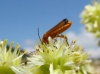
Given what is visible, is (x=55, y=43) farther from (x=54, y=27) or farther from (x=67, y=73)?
(x=67, y=73)

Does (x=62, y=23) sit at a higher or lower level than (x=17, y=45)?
higher

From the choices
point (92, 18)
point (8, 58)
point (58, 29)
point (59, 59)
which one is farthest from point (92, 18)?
point (8, 58)

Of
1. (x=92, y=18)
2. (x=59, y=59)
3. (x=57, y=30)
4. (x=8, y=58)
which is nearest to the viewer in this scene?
(x=8, y=58)

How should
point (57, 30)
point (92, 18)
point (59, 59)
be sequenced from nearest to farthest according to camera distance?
point (59, 59) → point (92, 18) → point (57, 30)

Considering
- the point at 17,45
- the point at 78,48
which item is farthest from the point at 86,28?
the point at 17,45

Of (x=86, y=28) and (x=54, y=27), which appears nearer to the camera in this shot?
(x=86, y=28)

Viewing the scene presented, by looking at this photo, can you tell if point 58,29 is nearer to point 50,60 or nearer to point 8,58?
point 50,60
